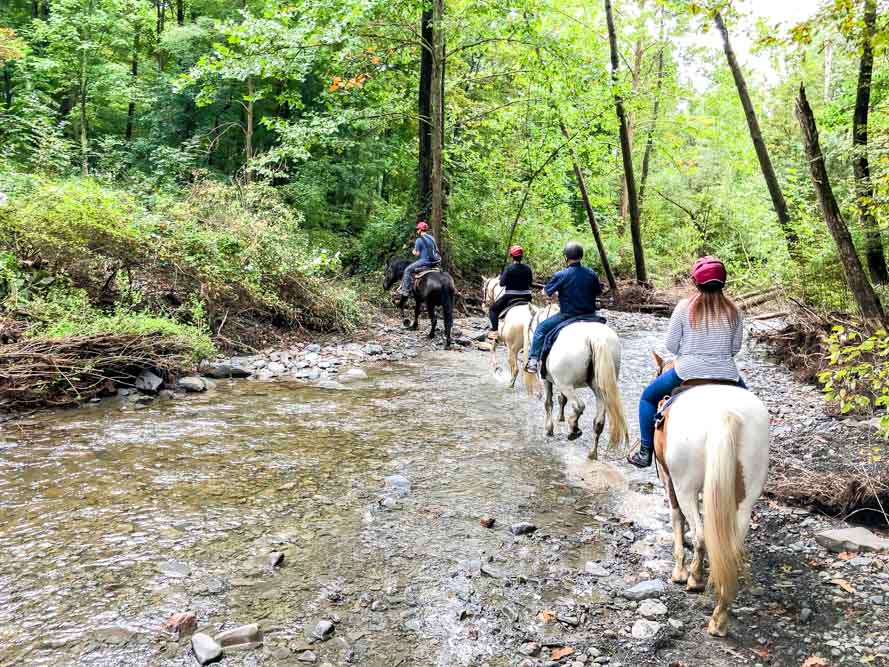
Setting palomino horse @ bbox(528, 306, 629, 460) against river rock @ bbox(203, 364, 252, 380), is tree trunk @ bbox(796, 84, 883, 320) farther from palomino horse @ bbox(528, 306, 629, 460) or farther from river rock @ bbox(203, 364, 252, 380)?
river rock @ bbox(203, 364, 252, 380)

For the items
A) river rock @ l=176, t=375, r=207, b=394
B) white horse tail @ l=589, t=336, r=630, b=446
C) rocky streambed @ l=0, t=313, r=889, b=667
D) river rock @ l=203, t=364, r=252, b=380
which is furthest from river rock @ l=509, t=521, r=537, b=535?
river rock @ l=203, t=364, r=252, b=380

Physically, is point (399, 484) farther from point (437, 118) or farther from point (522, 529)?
point (437, 118)

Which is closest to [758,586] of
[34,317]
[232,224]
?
[34,317]

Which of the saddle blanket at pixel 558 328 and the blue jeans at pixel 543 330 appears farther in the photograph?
the blue jeans at pixel 543 330

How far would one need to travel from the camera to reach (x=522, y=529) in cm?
477

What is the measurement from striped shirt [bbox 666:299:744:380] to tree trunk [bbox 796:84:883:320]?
4.61 meters

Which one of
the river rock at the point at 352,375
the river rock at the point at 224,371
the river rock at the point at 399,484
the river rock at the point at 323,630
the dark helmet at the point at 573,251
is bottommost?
the river rock at the point at 323,630

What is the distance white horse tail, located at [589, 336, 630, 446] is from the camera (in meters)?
6.25

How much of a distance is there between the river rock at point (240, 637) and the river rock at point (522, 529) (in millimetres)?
2191

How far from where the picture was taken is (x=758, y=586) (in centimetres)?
405

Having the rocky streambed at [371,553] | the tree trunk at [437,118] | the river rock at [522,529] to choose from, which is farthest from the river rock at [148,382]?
the tree trunk at [437,118]

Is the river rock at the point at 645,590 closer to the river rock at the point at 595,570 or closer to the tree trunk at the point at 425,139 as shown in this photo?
the river rock at the point at 595,570

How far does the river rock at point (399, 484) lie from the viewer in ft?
17.9

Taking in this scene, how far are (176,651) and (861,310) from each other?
28.4 ft
